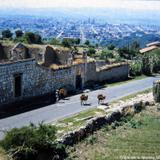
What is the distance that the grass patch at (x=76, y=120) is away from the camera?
2523cm

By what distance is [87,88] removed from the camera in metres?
40.4

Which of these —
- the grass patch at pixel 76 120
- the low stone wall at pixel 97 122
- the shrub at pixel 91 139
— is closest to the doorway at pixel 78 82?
the low stone wall at pixel 97 122

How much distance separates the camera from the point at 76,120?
27.8 metres

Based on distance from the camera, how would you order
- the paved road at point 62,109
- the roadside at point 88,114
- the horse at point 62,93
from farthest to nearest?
the horse at point 62,93 → the paved road at point 62,109 → the roadside at point 88,114

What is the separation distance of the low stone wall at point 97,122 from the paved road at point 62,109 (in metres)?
3.11

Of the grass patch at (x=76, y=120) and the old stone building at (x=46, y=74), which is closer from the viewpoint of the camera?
the grass patch at (x=76, y=120)

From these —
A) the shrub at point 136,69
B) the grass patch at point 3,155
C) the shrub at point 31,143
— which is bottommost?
the shrub at point 136,69

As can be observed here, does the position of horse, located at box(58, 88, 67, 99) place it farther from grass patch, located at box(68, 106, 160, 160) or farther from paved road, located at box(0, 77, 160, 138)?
grass patch, located at box(68, 106, 160, 160)

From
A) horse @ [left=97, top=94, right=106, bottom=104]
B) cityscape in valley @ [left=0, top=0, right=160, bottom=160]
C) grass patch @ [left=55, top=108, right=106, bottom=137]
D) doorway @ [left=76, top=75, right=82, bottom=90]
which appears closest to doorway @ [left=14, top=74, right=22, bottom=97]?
cityscape in valley @ [left=0, top=0, right=160, bottom=160]

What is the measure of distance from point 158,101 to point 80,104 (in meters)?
6.16

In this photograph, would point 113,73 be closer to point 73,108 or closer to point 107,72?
point 107,72

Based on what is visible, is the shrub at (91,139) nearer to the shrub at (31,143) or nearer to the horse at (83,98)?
the shrub at (31,143)

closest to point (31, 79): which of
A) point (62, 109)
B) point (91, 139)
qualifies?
point (62, 109)

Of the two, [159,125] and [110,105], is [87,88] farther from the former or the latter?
[159,125]
